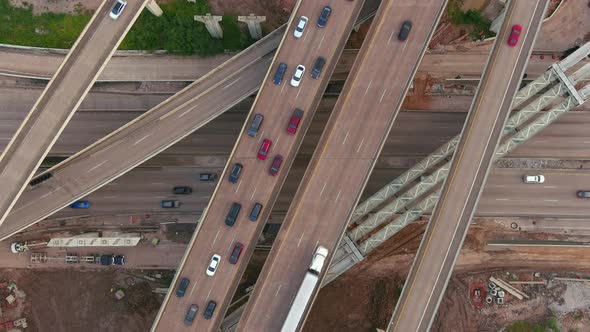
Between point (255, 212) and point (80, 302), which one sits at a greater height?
point (255, 212)

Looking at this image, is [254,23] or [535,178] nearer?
[254,23]

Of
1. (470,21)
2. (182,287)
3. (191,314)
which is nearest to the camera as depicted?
(191,314)

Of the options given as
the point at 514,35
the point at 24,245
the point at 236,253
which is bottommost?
the point at 24,245

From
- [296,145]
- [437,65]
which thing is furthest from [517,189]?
[296,145]

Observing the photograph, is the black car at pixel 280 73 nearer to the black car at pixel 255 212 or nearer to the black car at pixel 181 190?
the black car at pixel 255 212

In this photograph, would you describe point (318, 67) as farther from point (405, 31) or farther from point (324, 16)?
point (405, 31)

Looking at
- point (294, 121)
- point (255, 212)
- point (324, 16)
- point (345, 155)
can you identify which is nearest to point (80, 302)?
point (255, 212)

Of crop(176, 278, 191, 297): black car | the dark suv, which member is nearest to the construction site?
the dark suv

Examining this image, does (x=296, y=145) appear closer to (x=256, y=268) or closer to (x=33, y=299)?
(x=256, y=268)
